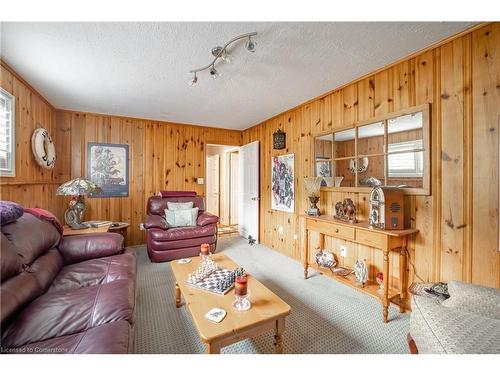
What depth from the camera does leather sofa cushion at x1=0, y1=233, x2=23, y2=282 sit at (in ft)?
3.83

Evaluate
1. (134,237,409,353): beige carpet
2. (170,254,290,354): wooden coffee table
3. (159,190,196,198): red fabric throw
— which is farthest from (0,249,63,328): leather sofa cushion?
(159,190,196,198): red fabric throw

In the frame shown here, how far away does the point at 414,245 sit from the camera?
6.45ft

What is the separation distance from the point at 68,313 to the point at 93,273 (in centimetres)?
60

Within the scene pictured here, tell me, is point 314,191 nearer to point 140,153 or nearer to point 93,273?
point 93,273

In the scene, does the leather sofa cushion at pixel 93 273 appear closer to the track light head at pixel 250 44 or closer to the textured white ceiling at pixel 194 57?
the textured white ceiling at pixel 194 57

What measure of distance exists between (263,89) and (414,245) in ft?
7.52

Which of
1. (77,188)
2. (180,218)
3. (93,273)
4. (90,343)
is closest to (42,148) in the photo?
(77,188)

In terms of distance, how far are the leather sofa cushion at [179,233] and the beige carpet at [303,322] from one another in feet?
1.62

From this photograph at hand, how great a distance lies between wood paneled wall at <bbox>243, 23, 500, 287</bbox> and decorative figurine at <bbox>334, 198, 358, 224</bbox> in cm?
20

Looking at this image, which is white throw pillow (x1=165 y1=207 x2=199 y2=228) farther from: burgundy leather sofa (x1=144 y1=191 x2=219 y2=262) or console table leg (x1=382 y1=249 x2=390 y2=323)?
console table leg (x1=382 y1=249 x2=390 y2=323)

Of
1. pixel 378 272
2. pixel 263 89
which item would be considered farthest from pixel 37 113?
pixel 378 272

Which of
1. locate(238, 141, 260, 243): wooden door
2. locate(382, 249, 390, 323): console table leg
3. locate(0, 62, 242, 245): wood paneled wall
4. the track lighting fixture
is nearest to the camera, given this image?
the track lighting fixture

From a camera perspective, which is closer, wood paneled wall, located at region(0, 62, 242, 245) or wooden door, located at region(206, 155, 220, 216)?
wood paneled wall, located at region(0, 62, 242, 245)

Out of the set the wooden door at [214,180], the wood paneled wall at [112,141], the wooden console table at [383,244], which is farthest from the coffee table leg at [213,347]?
the wooden door at [214,180]
